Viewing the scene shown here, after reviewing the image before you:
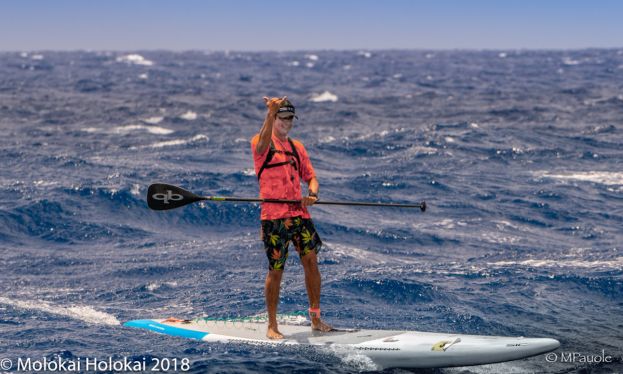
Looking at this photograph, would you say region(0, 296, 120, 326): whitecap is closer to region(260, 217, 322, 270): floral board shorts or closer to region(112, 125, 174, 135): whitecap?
region(260, 217, 322, 270): floral board shorts

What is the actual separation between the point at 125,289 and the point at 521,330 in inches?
210

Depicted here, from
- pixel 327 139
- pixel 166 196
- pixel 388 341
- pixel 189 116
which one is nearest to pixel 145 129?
pixel 189 116

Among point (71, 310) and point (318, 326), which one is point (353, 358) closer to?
point (318, 326)

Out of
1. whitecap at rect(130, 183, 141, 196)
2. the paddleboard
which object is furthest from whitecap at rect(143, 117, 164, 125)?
the paddleboard

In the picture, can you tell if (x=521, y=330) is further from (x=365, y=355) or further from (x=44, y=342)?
(x=44, y=342)

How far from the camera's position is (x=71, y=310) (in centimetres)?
964

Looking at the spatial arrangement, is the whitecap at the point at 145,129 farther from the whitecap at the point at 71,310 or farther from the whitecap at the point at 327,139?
the whitecap at the point at 71,310

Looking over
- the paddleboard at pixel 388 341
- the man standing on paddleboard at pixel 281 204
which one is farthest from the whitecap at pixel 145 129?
the man standing on paddleboard at pixel 281 204

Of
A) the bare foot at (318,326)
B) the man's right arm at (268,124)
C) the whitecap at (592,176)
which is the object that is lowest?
the whitecap at (592,176)

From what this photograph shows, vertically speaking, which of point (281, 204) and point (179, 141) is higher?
point (281, 204)

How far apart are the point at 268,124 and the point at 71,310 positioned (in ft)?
14.2

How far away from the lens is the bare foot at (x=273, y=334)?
7.57 m

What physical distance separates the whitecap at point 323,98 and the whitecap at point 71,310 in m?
39.4

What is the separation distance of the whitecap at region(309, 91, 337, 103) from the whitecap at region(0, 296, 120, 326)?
129 feet
